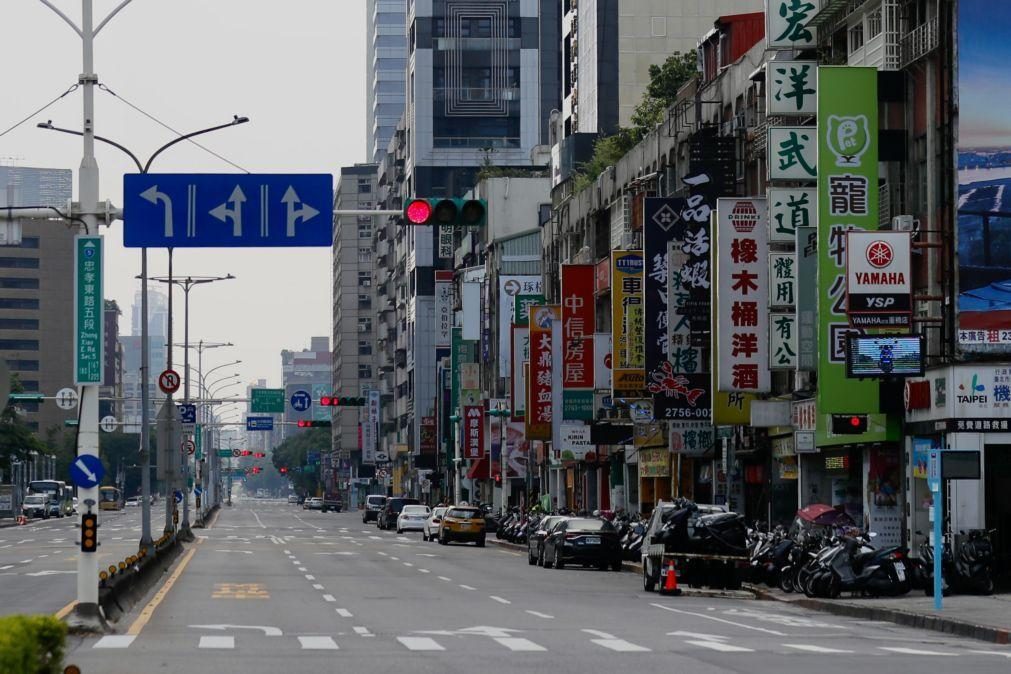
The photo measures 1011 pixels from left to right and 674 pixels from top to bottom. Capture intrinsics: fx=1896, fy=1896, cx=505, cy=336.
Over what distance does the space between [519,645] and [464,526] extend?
48589 millimetres

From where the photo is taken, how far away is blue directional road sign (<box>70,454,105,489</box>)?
24.9 meters

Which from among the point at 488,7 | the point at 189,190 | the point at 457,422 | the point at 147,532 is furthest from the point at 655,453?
the point at 488,7

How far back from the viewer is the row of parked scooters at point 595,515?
50531 millimetres

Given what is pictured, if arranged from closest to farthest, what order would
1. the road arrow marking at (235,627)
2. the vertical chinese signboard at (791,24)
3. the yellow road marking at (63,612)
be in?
1. the road arrow marking at (235,627)
2. the yellow road marking at (63,612)
3. the vertical chinese signboard at (791,24)

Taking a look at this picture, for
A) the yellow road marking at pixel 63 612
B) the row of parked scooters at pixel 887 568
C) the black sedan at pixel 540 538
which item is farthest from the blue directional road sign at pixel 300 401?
the yellow road marking at pixel 63 612

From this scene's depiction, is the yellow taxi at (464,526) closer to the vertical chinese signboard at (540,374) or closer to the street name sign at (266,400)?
the vertical chinese signboard at (540,374)

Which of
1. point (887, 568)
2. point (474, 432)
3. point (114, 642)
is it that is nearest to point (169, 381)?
point (887, 568)

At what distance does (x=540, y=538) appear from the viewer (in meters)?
51.0

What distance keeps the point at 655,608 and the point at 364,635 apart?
821cm

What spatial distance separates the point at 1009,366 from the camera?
34.4 metres

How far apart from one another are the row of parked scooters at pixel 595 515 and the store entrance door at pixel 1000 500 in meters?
14.3

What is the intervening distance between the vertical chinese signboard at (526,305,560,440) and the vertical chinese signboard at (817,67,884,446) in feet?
119

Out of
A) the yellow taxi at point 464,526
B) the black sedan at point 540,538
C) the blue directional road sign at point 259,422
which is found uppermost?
the blue directional road sign at point 259,422

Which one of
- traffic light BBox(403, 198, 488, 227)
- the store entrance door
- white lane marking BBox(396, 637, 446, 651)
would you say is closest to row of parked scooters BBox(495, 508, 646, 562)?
the store entrance door
